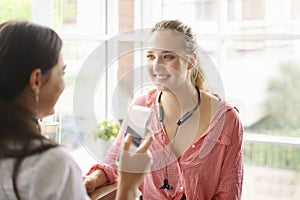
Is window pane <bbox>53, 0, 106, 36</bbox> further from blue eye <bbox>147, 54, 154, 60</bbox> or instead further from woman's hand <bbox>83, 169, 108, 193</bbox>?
woman's hand <bbox>83, 169, 108, 193</bbox>

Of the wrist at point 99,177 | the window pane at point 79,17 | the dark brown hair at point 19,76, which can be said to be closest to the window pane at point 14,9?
the window pane at point 79,17

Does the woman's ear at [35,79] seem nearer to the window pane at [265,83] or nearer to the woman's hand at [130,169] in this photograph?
the woman's hand at [130,169]

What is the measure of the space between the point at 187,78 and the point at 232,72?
0.79 m

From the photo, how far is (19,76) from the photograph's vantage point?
987 millimetres

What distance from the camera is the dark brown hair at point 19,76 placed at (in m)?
0.97

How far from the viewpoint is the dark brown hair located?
97 centimetres

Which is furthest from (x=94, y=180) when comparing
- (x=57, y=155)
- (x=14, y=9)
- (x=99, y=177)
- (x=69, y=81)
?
(x=14, y=9)

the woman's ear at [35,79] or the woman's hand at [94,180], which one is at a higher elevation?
the woman's ear at [35,79]

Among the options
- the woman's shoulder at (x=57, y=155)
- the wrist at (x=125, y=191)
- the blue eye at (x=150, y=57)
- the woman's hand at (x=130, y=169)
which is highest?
the blue eye at (x=150, y=57)

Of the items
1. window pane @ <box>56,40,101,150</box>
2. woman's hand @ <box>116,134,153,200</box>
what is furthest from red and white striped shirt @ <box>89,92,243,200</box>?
window pane @ <box>56,40,101,150</box>

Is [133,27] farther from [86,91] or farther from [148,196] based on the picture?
[86,91]

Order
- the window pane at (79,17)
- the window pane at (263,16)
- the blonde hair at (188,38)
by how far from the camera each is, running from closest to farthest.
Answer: the blonde hair at (188,38), the window pane at (263,16), the window pane at (79,17)

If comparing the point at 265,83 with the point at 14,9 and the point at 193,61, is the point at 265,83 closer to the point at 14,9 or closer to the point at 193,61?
the point at 193,61

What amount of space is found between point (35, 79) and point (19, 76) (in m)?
0.03
